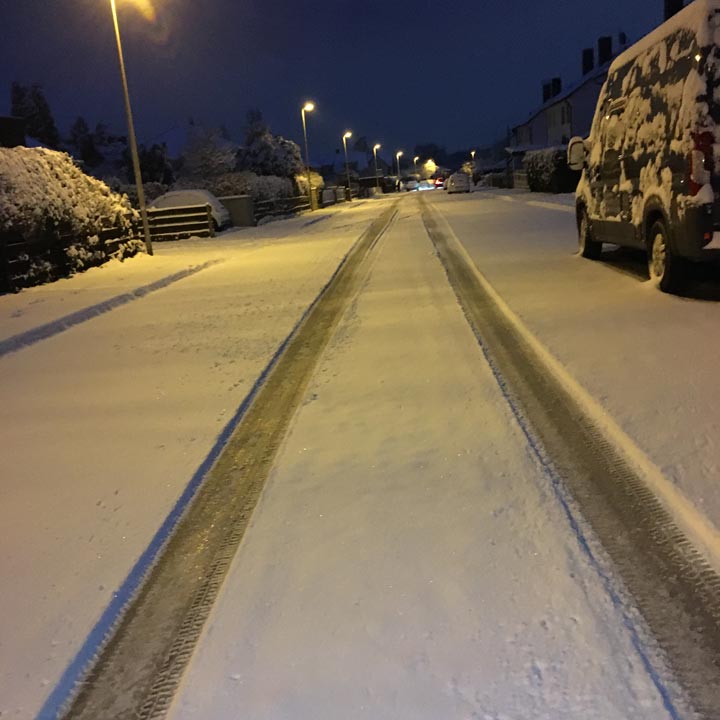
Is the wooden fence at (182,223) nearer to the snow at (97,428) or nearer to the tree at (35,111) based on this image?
the snow at (97,428)

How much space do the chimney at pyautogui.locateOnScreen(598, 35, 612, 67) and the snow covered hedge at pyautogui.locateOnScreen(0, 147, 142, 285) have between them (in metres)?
60.2

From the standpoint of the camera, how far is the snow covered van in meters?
7.29

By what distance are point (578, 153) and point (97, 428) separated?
9198 millimetres

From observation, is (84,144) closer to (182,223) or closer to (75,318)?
(182,223)

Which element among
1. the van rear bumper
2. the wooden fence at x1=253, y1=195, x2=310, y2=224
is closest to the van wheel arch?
the van rear bumper

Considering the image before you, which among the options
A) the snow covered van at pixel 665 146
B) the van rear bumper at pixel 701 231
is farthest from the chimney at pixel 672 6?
the van rear bumper at pixel 701 231

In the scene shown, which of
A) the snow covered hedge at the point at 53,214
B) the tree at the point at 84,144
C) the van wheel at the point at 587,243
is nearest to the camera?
the van wheel at the point at 587,243

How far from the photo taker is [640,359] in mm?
6066

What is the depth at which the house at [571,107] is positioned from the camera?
64.2 metres

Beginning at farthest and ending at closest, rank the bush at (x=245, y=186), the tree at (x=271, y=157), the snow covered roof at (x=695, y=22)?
the tree at (x=271, y=157) → the bush at (x=245, y=186) → the snow covered roof at (x=695, y=22)

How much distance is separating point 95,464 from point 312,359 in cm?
272

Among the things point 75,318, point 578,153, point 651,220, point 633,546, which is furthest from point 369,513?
point 578,153

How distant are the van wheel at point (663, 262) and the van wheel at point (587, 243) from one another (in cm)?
291

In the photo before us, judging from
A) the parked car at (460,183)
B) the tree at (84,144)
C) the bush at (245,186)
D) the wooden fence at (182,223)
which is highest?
the tree at (84,144)
